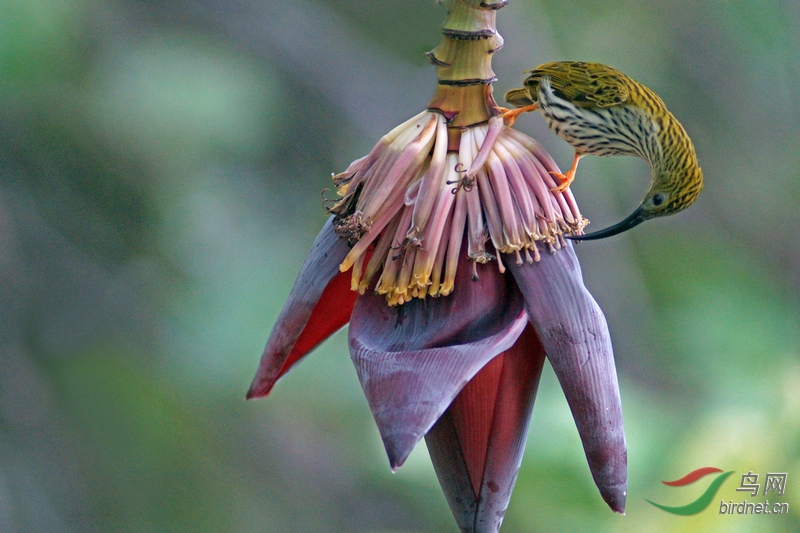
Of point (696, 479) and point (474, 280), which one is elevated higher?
point (474, 280)

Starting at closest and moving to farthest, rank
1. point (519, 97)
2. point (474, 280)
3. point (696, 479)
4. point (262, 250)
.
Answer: point (474, 280), point (519, 97), point (696, 479), point (262, 250)

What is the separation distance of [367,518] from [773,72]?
4.96ft

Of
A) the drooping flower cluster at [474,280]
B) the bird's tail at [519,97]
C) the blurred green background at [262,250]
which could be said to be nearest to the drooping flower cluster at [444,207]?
the drooping flower cluster at [474,280]

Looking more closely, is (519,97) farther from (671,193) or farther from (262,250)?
(262,250)

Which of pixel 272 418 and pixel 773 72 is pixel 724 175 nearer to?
pixel 773 72

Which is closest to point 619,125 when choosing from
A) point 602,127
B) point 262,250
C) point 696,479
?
point 602,127

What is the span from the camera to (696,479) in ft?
4.96

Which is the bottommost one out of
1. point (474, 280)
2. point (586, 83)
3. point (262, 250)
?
point (262, 250)

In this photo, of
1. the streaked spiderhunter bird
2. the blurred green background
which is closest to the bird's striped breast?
the streaked spiderhunter bird

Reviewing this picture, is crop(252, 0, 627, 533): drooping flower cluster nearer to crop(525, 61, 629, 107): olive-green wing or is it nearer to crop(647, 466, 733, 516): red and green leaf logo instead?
crop(525, 61, 629, 107): olive-green wing

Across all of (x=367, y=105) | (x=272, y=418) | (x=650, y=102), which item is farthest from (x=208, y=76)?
(x=650, y=102)

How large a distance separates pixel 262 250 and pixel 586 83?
4.06 feet

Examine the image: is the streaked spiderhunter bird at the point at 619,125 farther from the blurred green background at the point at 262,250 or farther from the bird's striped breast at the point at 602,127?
the blurred green background at the point at 262,250

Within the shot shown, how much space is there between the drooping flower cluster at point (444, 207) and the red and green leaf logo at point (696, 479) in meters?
0.88
